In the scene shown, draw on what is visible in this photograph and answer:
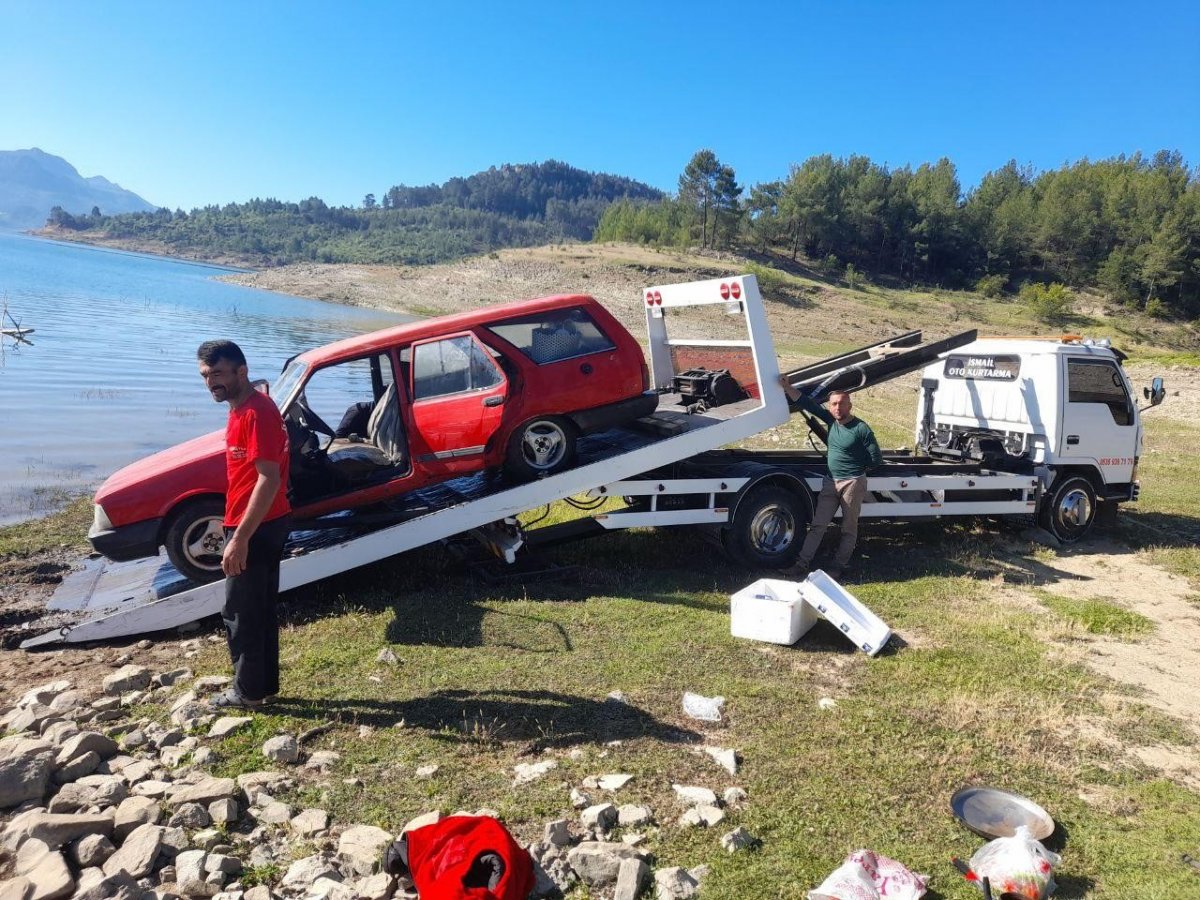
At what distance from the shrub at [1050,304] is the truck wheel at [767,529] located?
74119 millimetres

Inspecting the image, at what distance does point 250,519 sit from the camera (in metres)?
4.30

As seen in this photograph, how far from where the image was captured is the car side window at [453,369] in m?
6.65

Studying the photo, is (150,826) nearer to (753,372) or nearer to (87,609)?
(87,609)

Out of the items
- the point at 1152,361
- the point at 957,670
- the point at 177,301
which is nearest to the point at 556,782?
the point at 957,670

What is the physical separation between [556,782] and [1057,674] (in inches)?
149

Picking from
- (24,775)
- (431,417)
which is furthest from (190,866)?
(431,417)

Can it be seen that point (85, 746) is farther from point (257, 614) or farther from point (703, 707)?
point (703, 707)

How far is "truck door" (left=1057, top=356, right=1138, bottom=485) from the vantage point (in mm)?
9297

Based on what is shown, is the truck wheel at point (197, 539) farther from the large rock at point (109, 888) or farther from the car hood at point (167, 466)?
the large rock at point (109, 888)

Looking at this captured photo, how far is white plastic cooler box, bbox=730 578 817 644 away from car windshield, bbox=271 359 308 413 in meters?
3.91

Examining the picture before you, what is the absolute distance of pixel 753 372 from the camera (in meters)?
8.40

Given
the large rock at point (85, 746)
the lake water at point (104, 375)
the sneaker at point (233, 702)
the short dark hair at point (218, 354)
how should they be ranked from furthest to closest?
the lake water at point (104, 375), the sneaker at point (233, 702), the short dark hair at point (218, 354), the large rock at point (85, 746)

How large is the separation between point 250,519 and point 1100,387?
9.48 meters

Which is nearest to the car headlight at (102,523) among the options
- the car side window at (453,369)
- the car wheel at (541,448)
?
the car side window at (453,369)
